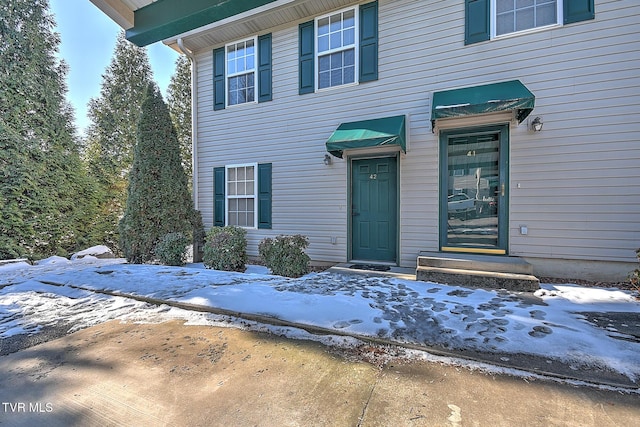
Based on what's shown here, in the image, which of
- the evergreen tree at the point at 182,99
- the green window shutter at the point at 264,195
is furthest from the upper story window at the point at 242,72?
the evergreen tree at the point at 182,99

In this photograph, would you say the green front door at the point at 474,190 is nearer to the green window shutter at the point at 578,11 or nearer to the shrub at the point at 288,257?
the green window shutter at the point at 578,11

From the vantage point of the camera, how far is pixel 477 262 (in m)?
4.23

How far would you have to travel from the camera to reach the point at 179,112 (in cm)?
1462

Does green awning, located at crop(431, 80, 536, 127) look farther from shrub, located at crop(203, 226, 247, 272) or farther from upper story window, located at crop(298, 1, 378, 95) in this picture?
shrub, located at crop(203, 226, 247, 272)

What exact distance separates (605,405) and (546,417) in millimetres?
416

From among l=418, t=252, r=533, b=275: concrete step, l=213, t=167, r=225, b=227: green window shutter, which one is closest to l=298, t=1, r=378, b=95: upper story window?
l=213, t=167, r=225, b=227: green window shutter

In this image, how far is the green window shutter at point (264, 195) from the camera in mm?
6516

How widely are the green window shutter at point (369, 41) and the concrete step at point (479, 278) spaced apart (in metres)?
3.72

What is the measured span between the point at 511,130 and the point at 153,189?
717cm

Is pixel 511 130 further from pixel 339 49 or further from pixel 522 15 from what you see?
pixel 339 49

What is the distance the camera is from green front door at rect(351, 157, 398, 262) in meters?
5.43

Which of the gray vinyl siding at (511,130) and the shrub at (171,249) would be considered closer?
the gray vinyl siding at (511,130)

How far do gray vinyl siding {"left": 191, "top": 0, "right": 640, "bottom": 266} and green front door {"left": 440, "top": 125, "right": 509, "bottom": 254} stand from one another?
0.51ft

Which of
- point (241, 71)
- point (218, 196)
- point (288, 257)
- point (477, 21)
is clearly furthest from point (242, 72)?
point (477, 21)
